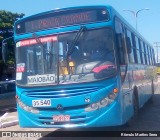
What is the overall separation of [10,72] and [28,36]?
1050 inches

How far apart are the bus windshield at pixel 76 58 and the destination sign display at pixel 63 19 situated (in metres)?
0.31

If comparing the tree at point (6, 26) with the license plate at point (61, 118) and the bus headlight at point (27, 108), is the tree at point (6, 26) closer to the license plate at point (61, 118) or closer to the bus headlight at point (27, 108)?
the bus headlight at point (27, 108)

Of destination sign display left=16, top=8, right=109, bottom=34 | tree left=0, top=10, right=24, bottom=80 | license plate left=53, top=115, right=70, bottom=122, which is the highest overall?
tree left=0, top=10, right=24, bottom=80

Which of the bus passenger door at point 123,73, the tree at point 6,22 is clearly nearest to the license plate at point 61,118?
the bus passenger door at point 123,73

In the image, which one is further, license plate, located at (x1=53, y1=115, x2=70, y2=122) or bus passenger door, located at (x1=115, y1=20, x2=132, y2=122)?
bus passenger door, located at (x1=115, y1=20, x2=132, y2=122)

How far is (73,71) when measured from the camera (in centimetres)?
721

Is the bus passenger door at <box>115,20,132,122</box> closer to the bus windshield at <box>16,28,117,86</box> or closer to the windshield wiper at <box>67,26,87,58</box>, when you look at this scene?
the bus windshield at <box>16,28,117,86</box>

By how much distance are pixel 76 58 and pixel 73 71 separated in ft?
1.00

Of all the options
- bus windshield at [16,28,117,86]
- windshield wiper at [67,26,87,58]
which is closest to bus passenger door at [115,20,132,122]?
bus windshield at [16,28,117,86]

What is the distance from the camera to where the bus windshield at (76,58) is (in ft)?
23.4

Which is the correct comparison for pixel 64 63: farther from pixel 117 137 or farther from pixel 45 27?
pixel 117 137

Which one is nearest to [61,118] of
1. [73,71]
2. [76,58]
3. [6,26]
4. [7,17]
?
[73,71]

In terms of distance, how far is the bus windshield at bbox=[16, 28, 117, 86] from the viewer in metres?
7.13

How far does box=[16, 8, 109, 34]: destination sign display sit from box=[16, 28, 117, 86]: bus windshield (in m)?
0.31
